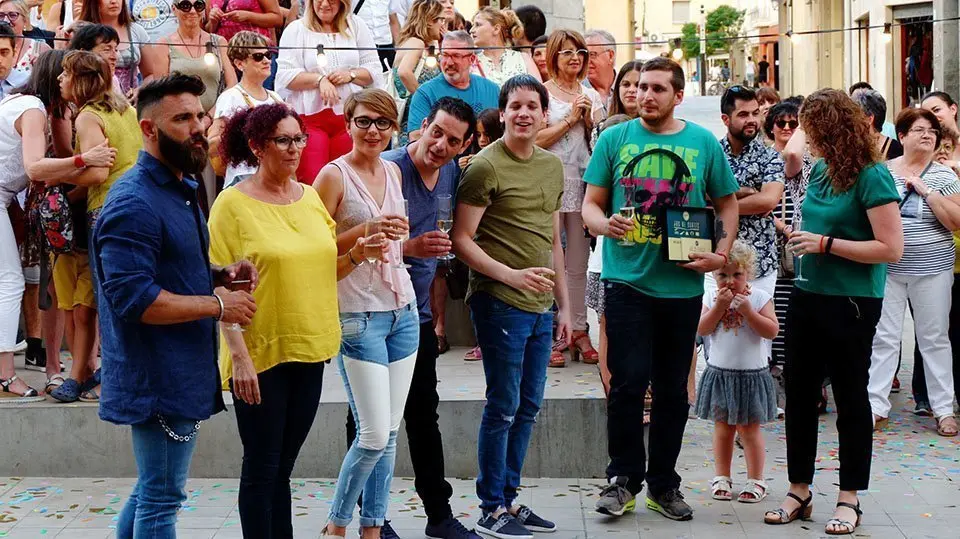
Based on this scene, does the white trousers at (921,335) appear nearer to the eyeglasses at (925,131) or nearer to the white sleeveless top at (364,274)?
the eyeglasses at (925,131)

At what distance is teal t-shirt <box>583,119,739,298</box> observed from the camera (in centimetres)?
610

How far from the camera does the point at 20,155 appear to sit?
743 cm

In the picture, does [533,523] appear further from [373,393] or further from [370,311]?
[370,311]

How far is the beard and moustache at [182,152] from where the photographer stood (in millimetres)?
4348

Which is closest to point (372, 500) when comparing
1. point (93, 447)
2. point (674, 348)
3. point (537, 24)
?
point (674, 348)

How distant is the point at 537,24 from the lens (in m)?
10.8

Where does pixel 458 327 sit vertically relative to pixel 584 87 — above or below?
below

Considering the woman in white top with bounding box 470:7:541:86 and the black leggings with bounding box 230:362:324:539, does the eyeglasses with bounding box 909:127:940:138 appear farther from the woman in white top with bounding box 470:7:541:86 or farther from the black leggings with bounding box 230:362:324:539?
the black leggings with bounding box 230:362:324:539

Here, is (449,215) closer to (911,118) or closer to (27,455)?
(27,455)

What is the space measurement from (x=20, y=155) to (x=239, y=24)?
3.08 m

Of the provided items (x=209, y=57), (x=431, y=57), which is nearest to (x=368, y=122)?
(x=209, y=57)

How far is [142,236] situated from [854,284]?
332 centimetres

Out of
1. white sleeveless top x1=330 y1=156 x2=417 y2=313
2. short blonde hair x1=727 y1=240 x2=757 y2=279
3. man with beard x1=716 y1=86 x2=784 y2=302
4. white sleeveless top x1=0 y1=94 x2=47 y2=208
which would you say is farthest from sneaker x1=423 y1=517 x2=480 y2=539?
white sleeveless top x1=0 y1=94 x2=47 y2=208

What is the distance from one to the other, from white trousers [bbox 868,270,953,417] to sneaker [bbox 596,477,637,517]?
2.54 meters
